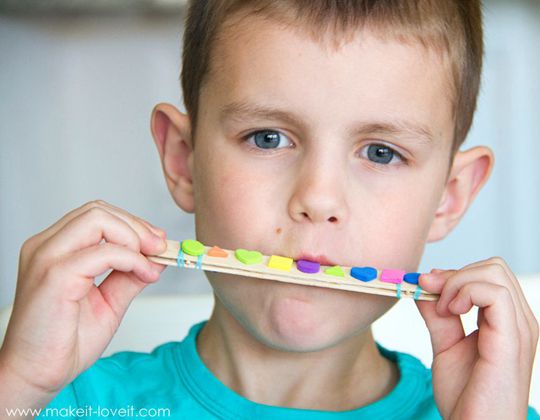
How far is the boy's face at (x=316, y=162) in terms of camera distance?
1033 millimetres

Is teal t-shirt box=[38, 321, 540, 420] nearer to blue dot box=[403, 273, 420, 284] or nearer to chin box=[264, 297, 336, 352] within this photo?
chin box=[264, 297, 336, 352]

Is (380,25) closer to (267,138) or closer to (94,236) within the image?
(267,138)

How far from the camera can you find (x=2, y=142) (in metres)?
3.08

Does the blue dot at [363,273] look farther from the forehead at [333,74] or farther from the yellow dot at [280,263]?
the forehead at [333,74]

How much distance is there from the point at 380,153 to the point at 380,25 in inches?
6.1

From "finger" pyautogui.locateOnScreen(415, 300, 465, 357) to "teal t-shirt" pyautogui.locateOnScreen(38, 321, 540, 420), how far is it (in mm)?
161

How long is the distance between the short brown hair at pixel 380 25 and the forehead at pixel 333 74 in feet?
0.05

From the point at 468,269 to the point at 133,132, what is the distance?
228 cm

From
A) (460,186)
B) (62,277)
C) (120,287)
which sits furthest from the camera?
(460,186)

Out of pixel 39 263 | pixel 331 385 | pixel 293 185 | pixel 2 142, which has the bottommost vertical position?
pixel 331 385

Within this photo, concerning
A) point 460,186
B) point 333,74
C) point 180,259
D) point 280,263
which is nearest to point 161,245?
point 180,259

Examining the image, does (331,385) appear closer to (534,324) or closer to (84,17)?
(534,324)

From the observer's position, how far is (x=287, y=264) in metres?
1.00

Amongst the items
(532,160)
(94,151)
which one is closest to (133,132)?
(94,151)
